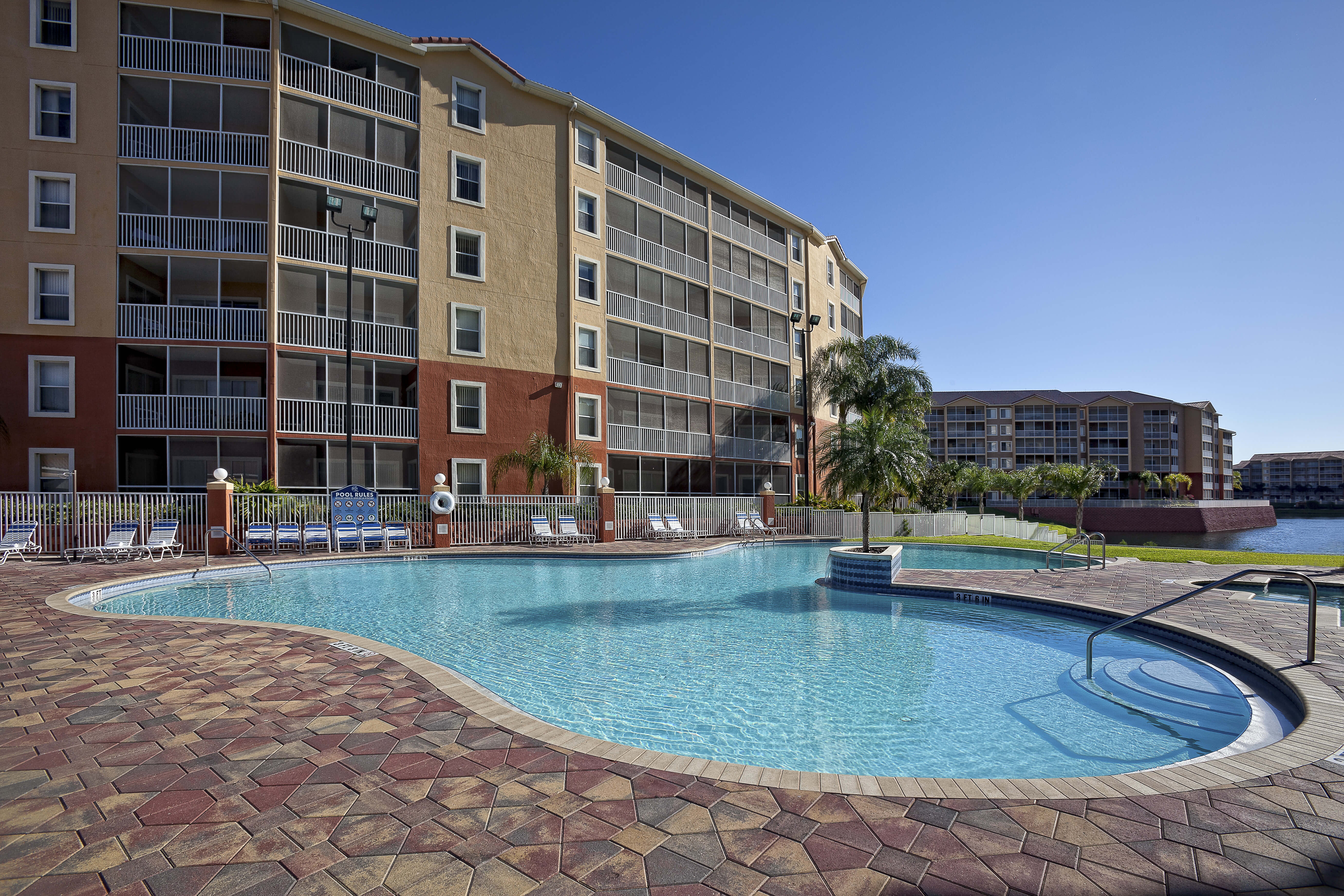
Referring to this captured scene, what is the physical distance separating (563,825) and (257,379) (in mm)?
21639

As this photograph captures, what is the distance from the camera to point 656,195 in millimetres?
26859

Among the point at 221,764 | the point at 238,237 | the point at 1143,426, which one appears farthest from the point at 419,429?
the point at 1143,426

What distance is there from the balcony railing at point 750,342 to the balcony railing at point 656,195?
15.9 ft

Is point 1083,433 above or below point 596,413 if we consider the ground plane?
above

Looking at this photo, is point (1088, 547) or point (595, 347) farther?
point (595, 347)

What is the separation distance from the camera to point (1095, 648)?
756 cm

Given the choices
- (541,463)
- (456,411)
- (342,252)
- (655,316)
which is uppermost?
(342,252)

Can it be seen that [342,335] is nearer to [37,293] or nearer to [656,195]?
[37,293]

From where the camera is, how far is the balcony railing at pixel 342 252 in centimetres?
1888

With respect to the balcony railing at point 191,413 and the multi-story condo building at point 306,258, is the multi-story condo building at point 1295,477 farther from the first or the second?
the balcony railing at point 191,413

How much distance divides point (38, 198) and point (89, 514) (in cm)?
945

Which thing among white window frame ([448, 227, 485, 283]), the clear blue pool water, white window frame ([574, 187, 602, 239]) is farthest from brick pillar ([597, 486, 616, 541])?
white window frame ([574, 187, 602, 239])

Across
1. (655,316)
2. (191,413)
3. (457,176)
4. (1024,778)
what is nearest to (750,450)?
(655,316)

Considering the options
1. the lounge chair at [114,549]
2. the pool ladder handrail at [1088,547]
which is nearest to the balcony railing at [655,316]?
the lounge chair at [114,549]
